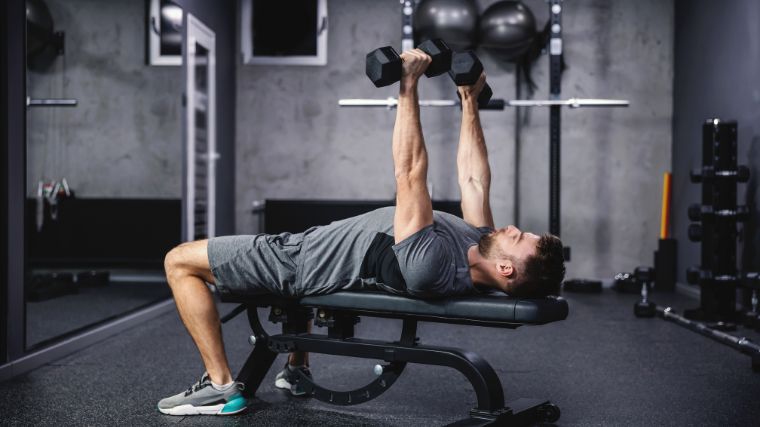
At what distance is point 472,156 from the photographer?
2.17 m

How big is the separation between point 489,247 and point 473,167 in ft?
1.17

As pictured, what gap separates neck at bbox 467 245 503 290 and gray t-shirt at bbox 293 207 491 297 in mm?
22

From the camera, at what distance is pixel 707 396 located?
92.7 inches

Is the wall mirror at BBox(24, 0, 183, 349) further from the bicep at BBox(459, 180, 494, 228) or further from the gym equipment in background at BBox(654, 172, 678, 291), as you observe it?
the gym equipment in background at BBox(654, 172, 678, 291)

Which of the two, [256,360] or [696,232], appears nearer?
[256,360]

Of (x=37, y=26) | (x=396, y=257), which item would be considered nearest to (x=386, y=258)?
(x=396, y=257)

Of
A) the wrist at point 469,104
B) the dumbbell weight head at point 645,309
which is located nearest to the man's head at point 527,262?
the wrist at point 469,104

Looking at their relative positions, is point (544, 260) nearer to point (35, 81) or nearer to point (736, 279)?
point (736, 279)

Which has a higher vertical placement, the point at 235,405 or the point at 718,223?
the point at 718,223

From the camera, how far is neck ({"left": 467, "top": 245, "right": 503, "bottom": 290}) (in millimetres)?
1885

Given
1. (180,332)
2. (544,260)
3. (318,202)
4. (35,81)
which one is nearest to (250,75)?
(318,202)

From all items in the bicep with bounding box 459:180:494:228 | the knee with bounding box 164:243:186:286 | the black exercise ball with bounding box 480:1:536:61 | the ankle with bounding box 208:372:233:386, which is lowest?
the ankle with bounding box 208:372:233:386

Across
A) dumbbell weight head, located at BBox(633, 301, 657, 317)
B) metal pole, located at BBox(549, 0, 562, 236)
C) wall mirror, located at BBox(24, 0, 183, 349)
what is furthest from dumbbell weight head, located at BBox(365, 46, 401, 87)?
metal pole, located at BBox(549, 0, 562, 236)

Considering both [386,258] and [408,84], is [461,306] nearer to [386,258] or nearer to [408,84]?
[386,258]
